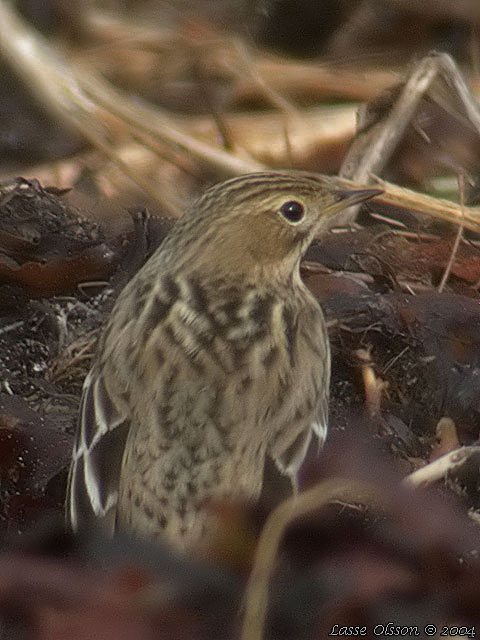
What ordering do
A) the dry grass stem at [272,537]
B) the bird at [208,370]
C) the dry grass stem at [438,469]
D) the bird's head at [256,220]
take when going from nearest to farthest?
the dry grass stem at [272,537], the dry grass stem at [438,469], the bird at [208,370], the bird's head at [256,220]

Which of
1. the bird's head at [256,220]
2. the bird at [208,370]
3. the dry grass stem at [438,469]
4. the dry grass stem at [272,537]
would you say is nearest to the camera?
the dry grass stem at [272,537]

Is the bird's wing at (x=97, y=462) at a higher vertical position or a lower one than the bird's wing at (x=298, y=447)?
A: higher

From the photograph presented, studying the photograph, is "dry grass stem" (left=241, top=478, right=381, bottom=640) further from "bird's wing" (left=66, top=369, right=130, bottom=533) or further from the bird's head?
the bird's head

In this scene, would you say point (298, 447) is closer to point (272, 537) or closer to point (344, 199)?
→ point (344, 199)

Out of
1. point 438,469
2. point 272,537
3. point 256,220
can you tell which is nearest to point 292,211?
point 256,220

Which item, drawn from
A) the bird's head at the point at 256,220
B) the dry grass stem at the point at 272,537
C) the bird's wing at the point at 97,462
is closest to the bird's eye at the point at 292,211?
the bird's head at the point at 256,220

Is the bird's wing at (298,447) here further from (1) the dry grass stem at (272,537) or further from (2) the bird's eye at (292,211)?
(1) the dry grass stem at (272,537)

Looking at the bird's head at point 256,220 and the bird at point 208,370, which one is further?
the bird's head at point 256,220
